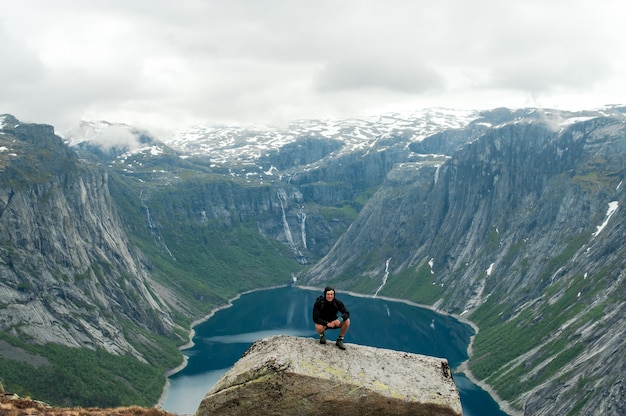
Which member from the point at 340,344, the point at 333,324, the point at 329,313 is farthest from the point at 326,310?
the point at 340,344

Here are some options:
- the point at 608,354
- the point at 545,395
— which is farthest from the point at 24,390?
the point at 608,354

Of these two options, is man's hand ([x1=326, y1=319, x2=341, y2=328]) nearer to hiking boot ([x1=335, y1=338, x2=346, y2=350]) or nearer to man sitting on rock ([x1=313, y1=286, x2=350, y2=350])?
man sitting on rock ([x1=313, y1=286, x2=350, y2=350])

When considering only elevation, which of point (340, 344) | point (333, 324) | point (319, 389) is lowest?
point (319, 389)

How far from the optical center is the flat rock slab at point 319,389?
25.6 metres

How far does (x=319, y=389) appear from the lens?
84.2 ft

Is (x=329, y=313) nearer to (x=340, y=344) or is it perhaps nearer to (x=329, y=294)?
(x=329, y=294)

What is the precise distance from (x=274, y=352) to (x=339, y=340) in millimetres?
3035

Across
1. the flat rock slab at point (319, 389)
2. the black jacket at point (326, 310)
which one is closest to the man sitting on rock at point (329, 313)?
the black jacket at point (326, 310)

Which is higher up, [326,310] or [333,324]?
[326,310]

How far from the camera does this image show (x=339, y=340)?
28.1 meters

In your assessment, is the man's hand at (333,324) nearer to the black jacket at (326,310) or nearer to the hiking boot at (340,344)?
the black jacket at (326,310)

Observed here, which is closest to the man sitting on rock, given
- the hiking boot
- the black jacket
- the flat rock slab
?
the black jacket

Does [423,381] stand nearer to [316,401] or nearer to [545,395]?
[316,401]

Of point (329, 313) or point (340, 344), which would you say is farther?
point (329, 313)
